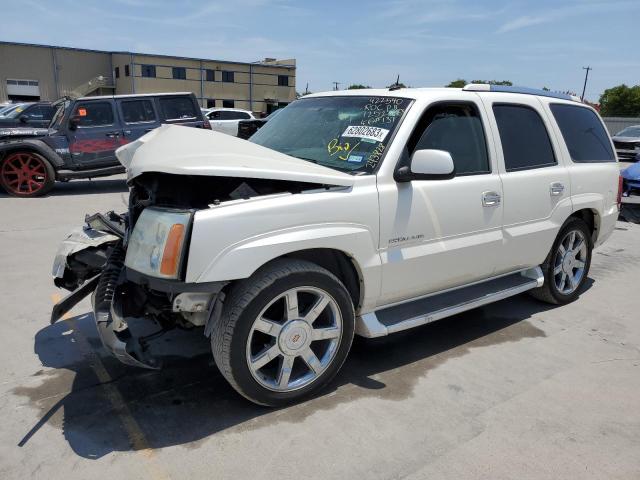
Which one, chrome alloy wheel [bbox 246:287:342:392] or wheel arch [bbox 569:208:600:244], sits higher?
wheel arch [bbox 569:208:600:244]

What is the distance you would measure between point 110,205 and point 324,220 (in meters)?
7.96

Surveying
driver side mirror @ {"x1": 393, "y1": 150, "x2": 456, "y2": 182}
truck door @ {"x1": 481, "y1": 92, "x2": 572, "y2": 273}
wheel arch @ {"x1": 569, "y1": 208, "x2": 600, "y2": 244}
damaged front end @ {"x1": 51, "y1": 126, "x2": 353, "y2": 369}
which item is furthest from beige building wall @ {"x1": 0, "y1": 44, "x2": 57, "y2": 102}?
driver side mirror @ {"x1": 393, "y1": 150, "x2": 456, "y2": 182}

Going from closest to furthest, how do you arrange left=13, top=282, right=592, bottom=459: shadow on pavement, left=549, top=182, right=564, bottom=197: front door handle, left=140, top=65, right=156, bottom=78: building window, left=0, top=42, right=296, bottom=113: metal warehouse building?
1. left=13, top=282, right=592, bottom=459: shadow on pavement
2. left=549, top=182, right=564, bottom=197: front door handle
3. left=0, top=42, right=296, bottom=113: metal warehouse building
4. left=140, top=65, right=156, bottom=78: building window

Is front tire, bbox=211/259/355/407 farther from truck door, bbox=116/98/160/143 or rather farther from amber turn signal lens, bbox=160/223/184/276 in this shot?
truck door, bbox=116/98/160/143

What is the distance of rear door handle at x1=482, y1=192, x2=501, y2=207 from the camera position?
3830 mm

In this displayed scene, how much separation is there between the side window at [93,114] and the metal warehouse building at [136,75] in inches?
1613

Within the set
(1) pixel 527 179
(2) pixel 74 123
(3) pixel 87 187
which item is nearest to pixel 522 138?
(1) pixel 527 179

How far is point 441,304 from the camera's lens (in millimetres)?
3789

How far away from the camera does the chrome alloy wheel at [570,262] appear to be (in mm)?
4863

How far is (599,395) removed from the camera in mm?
3402

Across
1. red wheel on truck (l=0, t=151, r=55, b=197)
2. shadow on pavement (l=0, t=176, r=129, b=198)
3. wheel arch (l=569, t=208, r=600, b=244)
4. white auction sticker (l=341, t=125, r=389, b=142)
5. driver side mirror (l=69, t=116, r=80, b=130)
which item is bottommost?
shadow on pavement (l=0, t=176, r=129, b=198)

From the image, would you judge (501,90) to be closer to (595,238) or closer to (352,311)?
(595,238)

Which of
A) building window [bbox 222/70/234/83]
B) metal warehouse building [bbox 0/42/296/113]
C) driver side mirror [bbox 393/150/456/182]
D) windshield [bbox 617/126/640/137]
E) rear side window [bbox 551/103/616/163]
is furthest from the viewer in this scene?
building window [bbox 222/70/234/83]

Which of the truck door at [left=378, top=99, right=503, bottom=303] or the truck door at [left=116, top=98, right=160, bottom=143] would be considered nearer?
the truck door at [left=378, top=99, right=503, bottom=303]
